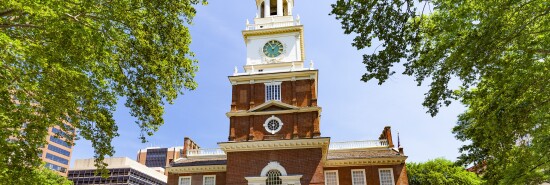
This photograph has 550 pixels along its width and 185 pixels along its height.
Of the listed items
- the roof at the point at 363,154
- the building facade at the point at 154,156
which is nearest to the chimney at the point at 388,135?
the roof at the point at 363,154

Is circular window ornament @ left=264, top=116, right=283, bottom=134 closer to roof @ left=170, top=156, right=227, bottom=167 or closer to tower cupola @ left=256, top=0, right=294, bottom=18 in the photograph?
roof @ left=170, top=156, right=227, bottom=167

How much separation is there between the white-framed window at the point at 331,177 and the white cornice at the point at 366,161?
58cm

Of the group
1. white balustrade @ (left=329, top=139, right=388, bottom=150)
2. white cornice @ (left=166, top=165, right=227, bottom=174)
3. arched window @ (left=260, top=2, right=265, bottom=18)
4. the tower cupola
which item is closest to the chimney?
white balustrade @ (left=329, top=139, right=388, bottom=150)

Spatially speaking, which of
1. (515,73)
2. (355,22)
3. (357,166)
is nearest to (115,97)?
(355,22)

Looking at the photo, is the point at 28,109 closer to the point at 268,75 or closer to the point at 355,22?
the point at 355,22

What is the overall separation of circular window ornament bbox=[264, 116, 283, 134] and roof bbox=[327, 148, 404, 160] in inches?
259

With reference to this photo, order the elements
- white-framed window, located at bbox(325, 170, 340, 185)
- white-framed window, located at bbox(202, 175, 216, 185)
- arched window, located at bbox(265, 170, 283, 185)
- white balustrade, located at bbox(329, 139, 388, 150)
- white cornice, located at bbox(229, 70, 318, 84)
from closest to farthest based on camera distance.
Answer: arched window, located at bbox(265, 170, 283, 185) < white cornice, located at bbox(229, 70, 318, 84) < white-framed window, located at bbox(325, 170, 340, 185) < white-framed window, located at bbox(202, 175, 216, 185) < white balustrade, located at bbox(329, 139, 388, 150)

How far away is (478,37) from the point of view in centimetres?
1108

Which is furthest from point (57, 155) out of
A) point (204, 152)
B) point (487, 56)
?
point (487, 56)

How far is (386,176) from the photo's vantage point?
1262 inches

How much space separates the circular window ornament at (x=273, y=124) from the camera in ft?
94.7

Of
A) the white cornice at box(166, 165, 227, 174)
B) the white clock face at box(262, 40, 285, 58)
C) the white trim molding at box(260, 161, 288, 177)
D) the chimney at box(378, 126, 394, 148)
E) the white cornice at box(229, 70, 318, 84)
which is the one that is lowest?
the white trim molding at box(260, 161, 288, 177)

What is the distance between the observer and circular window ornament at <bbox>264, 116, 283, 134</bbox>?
2888cm

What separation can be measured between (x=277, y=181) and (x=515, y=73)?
17.0 meters
